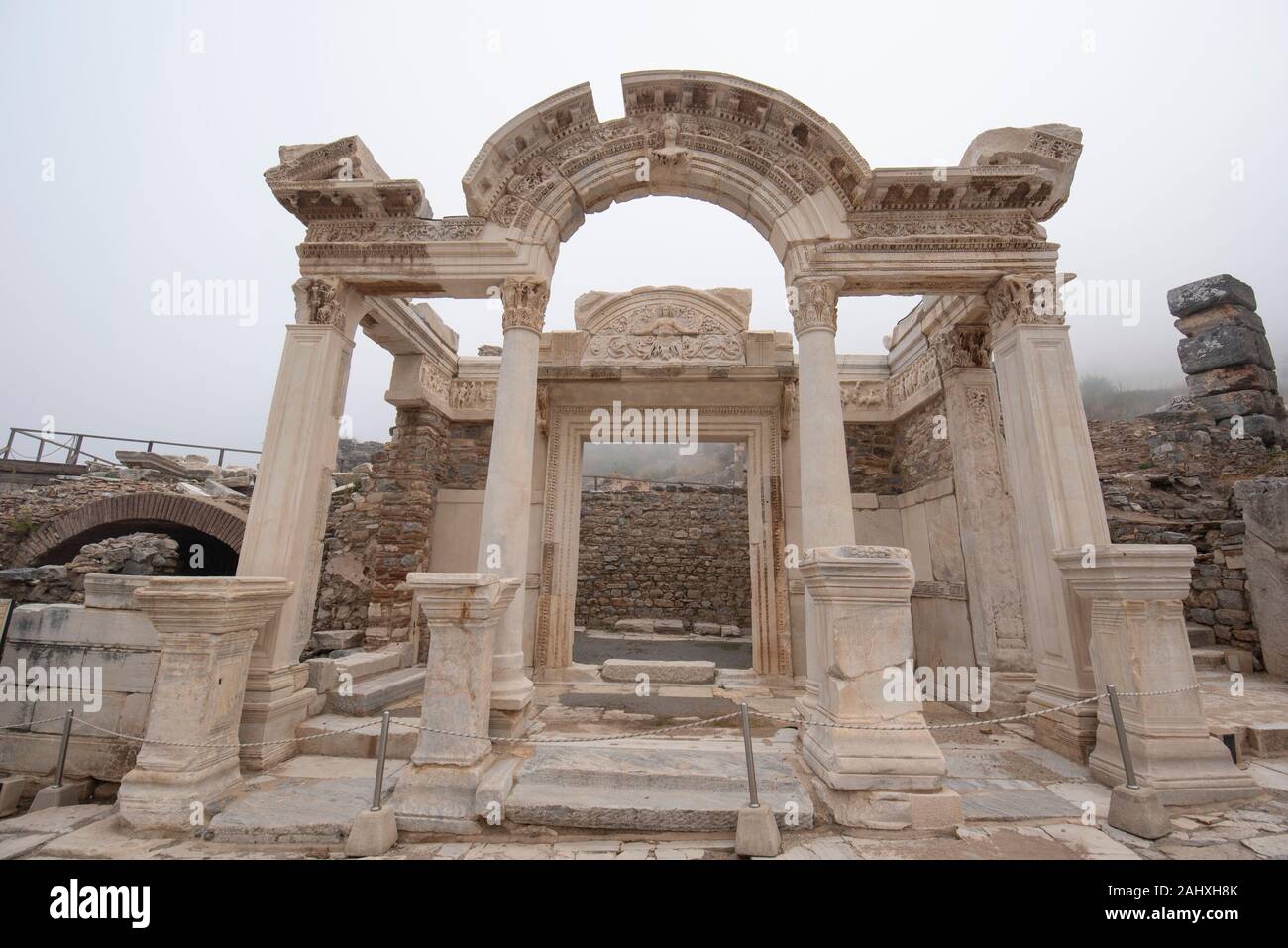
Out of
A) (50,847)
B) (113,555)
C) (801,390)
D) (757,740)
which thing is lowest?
(50,847)

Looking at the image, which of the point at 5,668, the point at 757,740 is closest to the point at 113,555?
the point at 5,668

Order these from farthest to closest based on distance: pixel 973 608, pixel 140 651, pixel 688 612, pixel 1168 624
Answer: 1. pixel 688 612
2. pixel 973 608
3. pixel 140 651
4. pixel 1168 624

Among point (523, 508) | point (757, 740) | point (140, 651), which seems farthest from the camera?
point (523, 508)

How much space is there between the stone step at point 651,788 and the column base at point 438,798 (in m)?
0.27

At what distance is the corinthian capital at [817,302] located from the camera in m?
5.55

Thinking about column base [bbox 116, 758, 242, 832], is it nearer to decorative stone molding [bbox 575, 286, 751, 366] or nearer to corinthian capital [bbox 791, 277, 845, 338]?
decorative stone molding [bbox 575, 286, 751, 366]

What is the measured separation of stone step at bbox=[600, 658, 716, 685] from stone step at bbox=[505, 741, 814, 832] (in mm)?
2809

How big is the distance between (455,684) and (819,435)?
13.1 ft

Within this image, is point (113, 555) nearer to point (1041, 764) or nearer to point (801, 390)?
point (801, 390)

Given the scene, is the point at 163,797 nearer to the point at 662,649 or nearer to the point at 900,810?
the point at 900,810

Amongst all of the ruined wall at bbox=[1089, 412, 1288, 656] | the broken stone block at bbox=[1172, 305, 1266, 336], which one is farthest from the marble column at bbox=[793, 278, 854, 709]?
the broken stone block at bbox=[1172, 305, 1266, 336]

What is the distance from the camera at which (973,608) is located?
20.4ft
